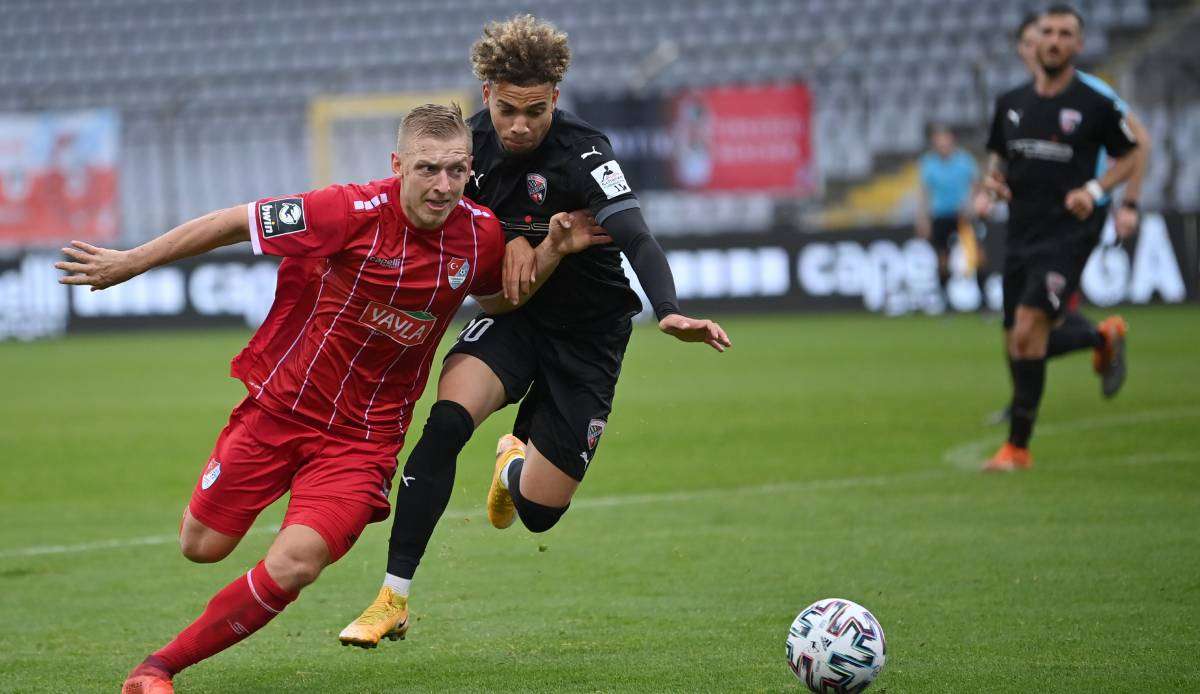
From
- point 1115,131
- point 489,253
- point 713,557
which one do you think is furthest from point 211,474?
point 1115,131

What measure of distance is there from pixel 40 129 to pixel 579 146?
2162 cm

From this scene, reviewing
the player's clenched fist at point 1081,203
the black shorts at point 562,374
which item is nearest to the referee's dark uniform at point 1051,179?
the player's clenched fist at point 1081,203

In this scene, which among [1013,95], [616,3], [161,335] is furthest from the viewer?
[616,3]

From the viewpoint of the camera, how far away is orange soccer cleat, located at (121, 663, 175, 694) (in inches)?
166

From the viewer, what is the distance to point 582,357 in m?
5.77

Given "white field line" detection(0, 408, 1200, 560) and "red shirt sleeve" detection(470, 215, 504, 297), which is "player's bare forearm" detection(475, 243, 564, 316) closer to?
"red shirt sleeve" detection(470, 215, 504, 297)

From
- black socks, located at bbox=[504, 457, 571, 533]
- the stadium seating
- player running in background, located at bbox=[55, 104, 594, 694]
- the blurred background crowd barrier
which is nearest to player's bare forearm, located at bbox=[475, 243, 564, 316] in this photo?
player running in background, located at bbox=[55, 104, 594, 694]

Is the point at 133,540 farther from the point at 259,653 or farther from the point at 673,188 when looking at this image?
the point at 673,188

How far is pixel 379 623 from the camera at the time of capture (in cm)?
464

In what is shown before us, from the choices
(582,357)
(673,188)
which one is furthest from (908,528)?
(673,188)

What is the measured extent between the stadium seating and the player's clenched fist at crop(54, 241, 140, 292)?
18254 millimetres

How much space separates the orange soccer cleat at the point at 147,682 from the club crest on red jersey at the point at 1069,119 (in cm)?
633

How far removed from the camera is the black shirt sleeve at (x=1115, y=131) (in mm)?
8602

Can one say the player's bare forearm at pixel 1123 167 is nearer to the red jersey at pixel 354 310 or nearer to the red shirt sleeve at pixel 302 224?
the red jersey at pixel 354 310
